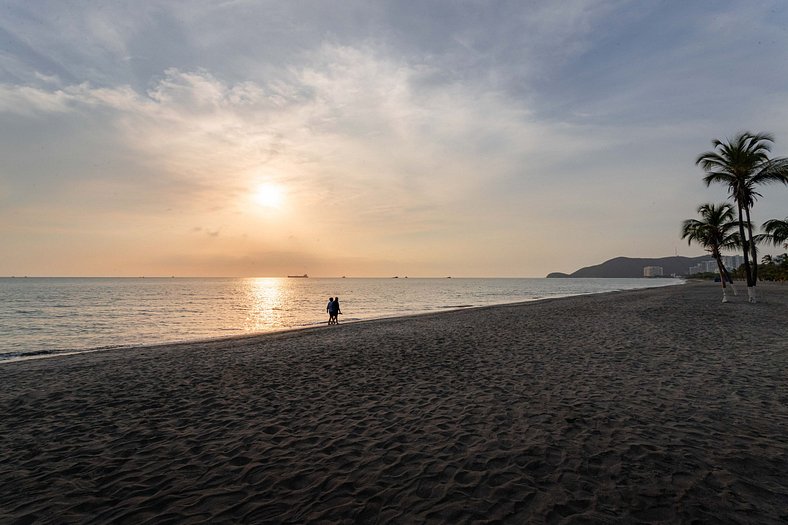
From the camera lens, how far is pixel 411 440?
651 cm

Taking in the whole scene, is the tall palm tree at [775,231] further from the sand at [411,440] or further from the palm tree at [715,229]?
the sand at [411,440]

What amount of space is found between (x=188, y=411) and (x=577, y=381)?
30.6 ft

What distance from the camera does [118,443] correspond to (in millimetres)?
6801

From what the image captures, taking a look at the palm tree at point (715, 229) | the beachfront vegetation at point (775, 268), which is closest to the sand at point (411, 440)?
the palm tree at point (715, 229)

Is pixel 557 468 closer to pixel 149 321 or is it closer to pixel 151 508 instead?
pixel 151 508

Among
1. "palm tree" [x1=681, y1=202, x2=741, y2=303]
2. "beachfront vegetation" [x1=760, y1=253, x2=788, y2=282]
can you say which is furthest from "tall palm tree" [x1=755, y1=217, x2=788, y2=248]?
"beachfront vegetation" [x1=760, y1=253, x2=788, y2=282]

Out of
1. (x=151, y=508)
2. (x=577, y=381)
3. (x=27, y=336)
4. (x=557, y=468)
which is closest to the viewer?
(x=151, y=508)

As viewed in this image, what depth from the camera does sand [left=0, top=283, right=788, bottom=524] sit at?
15.1 ft

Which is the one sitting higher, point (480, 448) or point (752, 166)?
point (752, 166)

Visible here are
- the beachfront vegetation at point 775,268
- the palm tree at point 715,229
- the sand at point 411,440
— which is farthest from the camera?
the beachfront vegetation at point 775,268

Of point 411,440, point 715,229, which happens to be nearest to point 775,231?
point 715,229

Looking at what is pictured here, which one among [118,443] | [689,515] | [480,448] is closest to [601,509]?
[689,515]

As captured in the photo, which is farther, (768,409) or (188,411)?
(188,411)

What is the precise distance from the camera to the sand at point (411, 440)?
4.60 meters
